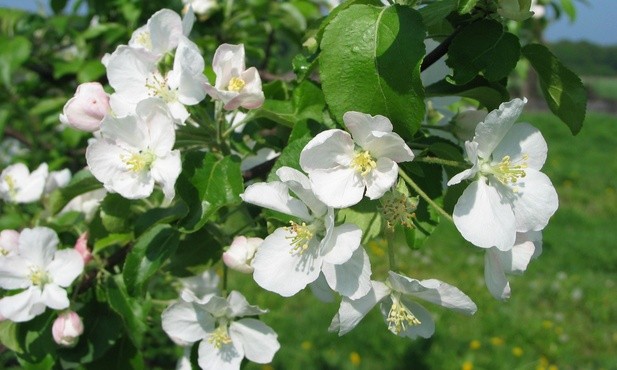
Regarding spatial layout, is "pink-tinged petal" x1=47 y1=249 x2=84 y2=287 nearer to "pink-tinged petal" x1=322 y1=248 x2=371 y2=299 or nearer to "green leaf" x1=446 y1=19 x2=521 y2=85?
"pink-tinged petal" x1=322 y1=248 x2=371 y2=299

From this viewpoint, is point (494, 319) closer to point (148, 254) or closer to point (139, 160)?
point (148, 254)

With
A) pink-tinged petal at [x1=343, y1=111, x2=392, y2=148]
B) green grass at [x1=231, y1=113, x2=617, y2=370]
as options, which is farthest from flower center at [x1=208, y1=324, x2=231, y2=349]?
green grass at [x1=231, y1=113, x2=617, y2=370]

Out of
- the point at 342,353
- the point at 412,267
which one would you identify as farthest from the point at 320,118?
the point at 412,267

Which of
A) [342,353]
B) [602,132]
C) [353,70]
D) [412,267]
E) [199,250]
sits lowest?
[602,132]

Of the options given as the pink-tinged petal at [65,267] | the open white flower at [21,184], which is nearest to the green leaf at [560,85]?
the pink-tinged petal at [65,267]

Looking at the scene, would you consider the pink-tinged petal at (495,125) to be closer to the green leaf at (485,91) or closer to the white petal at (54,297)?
the green leaf at (485,91)

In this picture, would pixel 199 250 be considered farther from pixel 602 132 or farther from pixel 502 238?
pixel 602 132

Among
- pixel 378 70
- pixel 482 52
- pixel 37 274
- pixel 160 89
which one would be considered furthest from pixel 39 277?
pixel 482 52
